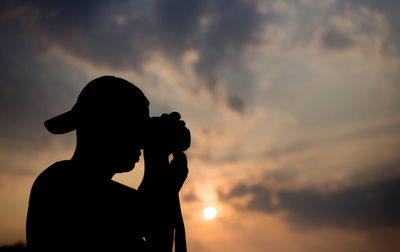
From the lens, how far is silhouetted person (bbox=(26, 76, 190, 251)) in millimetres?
2900


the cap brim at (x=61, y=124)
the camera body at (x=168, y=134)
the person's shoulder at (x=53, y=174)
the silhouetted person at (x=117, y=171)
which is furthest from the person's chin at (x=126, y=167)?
the cap brim at (x=61, y=124)

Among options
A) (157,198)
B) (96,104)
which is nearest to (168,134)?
(157,198)

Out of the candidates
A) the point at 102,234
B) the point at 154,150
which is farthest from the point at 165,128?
the point at 102,234

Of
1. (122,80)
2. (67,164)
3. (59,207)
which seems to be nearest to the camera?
(59,207)

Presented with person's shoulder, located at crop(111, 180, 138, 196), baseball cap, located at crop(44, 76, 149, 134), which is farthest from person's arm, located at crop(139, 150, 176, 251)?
baseball cap, located at crop(44, 76, 149, 134)

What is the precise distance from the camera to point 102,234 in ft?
9.42

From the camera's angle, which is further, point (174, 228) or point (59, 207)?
point (174, 228)

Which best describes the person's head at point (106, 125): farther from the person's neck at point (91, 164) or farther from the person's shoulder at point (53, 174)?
the person's shoulder at point (53, 174)

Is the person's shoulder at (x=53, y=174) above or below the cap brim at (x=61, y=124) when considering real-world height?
below

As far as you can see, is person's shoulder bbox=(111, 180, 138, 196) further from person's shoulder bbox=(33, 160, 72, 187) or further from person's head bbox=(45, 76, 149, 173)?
person's shoulder bbox=(33, 160, 72, 187)

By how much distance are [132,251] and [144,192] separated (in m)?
0.54

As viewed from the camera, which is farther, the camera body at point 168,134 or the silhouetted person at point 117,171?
the camera body at point 168,134

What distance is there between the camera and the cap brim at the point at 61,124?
3.13 meters

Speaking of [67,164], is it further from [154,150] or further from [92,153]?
[154,150]
